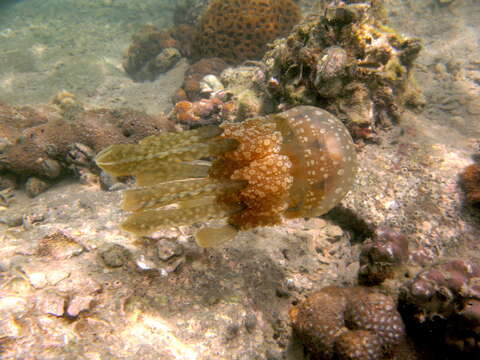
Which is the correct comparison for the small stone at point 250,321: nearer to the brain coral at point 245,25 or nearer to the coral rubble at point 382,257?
the coral rubble at point 382,257

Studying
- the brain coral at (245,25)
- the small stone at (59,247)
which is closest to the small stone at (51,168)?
the small stone at (59,247)

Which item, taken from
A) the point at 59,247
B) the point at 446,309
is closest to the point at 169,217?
the point at 59,247

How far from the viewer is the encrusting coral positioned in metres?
2.39

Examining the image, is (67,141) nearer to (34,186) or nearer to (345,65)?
(34,186)

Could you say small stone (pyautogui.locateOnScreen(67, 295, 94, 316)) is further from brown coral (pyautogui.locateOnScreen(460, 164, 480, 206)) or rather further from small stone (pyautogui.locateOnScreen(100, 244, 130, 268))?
brown coral (pyautogui.locateOnScreen(460, 164, 480, 206))

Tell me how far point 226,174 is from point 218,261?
126 centimetres

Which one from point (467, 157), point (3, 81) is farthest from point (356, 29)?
point (3, 81)

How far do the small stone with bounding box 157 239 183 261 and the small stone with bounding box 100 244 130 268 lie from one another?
35 centimetres

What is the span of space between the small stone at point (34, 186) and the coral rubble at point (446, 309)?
615 centimetres

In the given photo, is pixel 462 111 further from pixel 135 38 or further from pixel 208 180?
pixel 135 38

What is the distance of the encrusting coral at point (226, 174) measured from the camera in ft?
7.84

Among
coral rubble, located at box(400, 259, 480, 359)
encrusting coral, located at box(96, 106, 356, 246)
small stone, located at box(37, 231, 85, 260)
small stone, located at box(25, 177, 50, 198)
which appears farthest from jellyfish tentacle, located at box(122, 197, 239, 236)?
small stone, located at box(25, 177, 50, 198)

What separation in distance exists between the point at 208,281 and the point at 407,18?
10261 millimetres

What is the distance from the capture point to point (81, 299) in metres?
2.38
